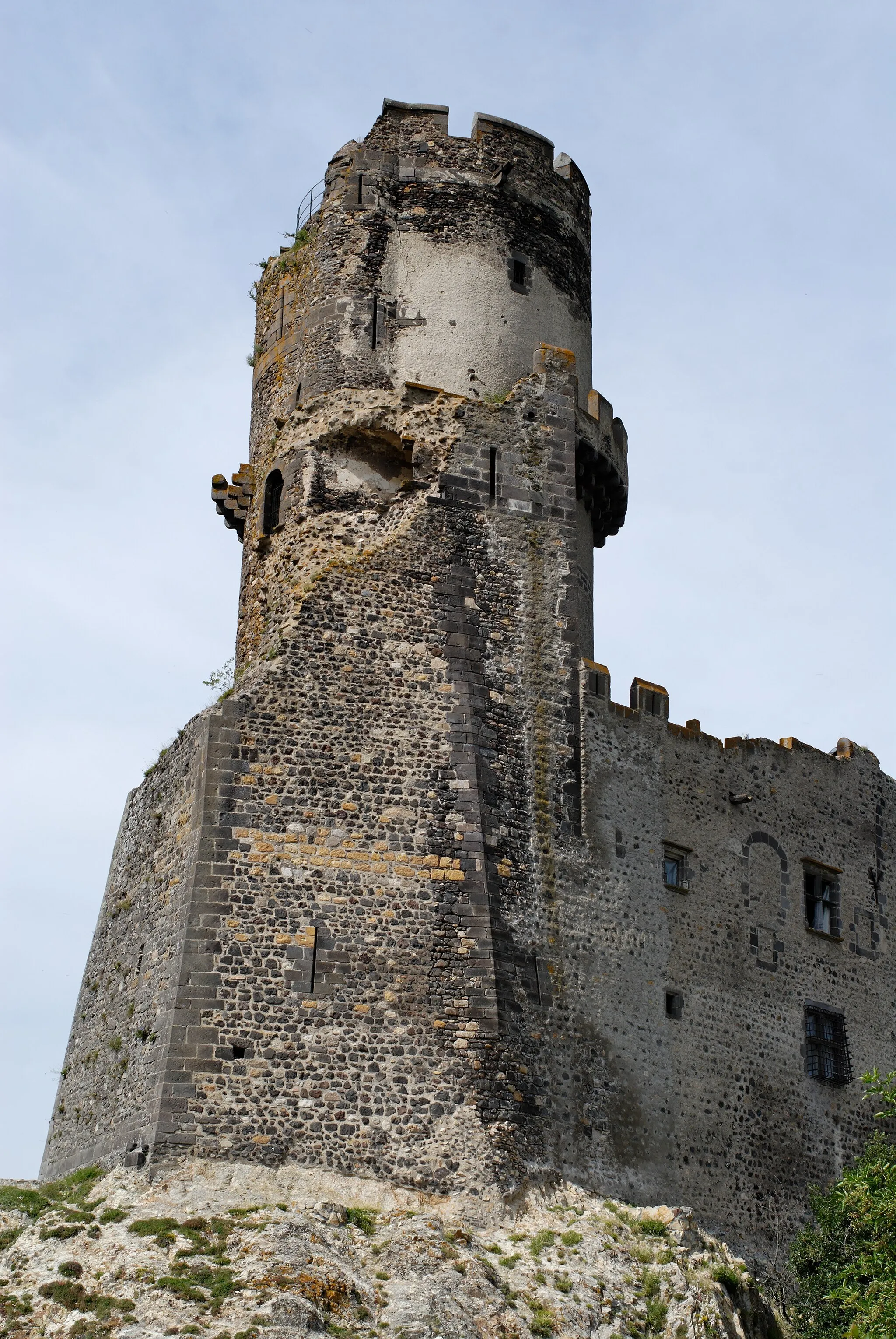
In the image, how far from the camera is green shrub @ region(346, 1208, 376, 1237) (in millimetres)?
22172

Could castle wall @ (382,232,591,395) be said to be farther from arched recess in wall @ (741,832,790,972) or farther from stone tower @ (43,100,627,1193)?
arched recess in wall @ (741,832,790,972)

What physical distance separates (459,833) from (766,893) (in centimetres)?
691

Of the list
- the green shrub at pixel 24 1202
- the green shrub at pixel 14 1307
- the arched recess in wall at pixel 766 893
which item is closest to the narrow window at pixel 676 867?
the arched recess in wall at pixel 766 893

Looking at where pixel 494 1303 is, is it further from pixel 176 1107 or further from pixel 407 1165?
pixel 176 1107

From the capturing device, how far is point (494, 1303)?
845 inches

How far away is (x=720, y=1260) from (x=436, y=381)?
13.3 m

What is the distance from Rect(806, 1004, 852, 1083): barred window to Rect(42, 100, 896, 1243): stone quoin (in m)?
0.08

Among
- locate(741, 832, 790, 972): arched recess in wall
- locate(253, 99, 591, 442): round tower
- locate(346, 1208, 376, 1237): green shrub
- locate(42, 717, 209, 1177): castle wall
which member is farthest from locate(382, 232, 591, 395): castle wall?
locate(346, 1208, 376, 1237): green shrub

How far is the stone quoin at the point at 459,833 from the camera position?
23609mm

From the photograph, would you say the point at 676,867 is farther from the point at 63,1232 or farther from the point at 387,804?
the point at 63,1232

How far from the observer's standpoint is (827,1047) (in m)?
30.0

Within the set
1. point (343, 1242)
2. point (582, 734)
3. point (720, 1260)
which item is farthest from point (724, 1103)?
point (343, 1242)

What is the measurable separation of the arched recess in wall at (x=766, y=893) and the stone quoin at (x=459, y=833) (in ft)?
0.21

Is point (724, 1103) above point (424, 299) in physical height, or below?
below
